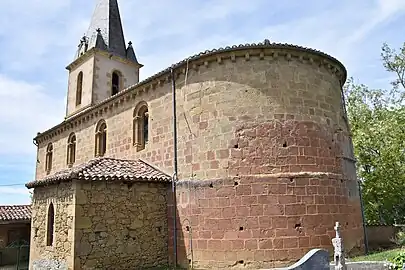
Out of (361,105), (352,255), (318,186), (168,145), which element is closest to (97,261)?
(168,145)

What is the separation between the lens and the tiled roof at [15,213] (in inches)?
770

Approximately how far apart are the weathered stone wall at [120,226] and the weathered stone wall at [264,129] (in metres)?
0.91

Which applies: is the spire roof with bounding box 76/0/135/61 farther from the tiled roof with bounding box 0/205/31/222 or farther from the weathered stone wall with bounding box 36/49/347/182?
the weathered stone wall with bounding box 36/49/347/182

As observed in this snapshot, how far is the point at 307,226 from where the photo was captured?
1047cm

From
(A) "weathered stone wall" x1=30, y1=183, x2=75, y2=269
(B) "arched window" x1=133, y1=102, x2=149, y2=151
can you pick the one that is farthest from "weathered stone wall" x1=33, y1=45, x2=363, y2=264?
(A) "weathered stone wall" x1=30, y1=183, x2=75, y2=269

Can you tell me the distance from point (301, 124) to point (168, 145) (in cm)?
473

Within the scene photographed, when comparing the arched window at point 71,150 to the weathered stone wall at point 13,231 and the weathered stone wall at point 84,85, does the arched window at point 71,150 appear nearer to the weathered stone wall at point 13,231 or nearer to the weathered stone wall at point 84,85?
the weathered stone wall at point 84,85

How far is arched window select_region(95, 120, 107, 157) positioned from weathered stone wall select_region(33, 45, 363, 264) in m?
4.85

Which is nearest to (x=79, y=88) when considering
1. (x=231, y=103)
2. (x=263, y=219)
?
(x=231, y=103)

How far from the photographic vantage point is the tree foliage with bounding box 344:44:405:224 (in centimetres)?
1986

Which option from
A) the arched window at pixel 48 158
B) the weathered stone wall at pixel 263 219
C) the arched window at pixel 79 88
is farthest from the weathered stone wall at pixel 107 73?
the weathered stone wall at pixel 263 219

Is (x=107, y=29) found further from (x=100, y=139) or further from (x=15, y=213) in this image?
(x=15, y=213)

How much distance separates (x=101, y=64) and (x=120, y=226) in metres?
14.6

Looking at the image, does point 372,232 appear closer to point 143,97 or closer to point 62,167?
point 143,97
